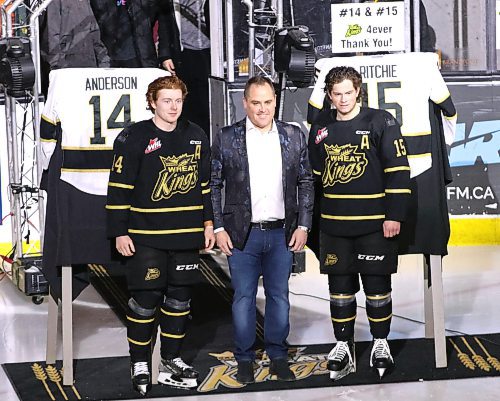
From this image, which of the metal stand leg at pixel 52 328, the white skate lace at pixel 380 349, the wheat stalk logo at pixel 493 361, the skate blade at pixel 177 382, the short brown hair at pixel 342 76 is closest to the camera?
the short brown hair at pixel 342 76

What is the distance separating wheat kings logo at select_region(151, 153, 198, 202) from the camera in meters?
5.02

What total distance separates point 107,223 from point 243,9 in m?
4.15

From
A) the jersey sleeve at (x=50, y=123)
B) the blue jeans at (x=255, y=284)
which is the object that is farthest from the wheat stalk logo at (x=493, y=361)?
the jersey sleeve at (x=50, y=123)

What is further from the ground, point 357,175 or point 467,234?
point 357,175

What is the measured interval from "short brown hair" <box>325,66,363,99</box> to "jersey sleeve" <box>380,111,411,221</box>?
0.21 meters

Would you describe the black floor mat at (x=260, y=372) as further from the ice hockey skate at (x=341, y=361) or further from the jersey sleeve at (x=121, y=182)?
the jersey sleeve at (x=121, y=182)

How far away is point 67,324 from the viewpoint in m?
5.44

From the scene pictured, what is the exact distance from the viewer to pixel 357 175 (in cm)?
520

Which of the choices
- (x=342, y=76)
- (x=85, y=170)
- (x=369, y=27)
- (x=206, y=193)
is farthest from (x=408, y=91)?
(x=369, y=27)

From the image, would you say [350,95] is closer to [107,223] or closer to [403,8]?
[107,223]

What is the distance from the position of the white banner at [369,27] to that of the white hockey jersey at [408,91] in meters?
3.43

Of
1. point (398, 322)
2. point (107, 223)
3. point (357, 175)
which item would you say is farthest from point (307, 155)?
point (398, 322)

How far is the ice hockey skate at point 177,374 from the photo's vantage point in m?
5.23

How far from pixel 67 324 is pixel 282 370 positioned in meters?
1.03
